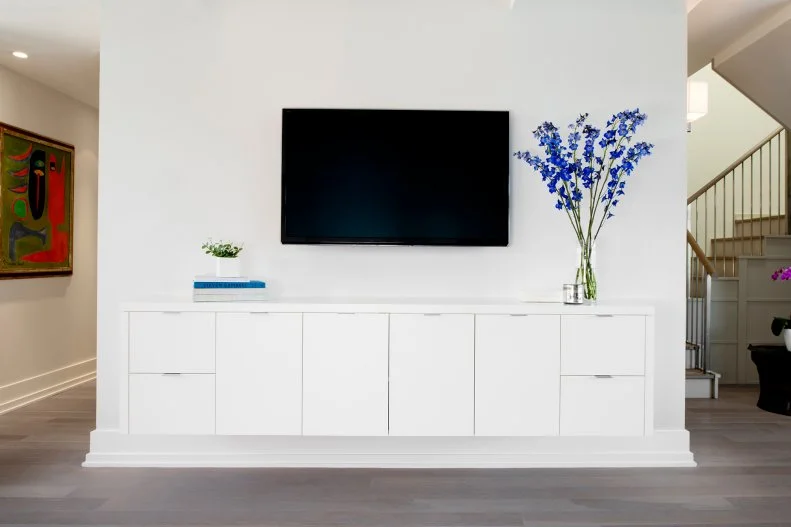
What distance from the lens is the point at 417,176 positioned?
3051 millimetres

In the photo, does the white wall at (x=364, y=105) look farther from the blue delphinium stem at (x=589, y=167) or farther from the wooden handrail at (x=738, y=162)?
the wooden handrail at (x=738, y=162)

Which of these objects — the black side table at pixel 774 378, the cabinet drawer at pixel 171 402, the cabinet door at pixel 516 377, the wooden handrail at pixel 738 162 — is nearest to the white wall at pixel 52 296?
the cabinet drawer at pixel 171 402

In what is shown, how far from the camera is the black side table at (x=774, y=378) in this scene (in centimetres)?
404

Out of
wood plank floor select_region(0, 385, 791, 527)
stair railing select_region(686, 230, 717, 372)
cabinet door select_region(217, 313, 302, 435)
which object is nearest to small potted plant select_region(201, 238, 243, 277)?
cabinet door select_region(217, 313, 302, 435)

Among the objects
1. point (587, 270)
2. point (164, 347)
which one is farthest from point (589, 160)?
point (164, 347)

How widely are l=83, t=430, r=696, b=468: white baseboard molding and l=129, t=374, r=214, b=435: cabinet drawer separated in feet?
0.99

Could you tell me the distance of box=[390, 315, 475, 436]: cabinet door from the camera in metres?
2.74

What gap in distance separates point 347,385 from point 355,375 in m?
0.06

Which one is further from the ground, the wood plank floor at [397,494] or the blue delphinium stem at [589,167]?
the blue delphinium stem at [589,167]

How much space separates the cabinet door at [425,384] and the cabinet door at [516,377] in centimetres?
6

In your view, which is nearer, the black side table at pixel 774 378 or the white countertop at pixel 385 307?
the white countertop at pixel 385 307

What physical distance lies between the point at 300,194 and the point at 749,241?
4.53 m

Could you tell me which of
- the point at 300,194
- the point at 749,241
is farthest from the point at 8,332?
the point at 749,241

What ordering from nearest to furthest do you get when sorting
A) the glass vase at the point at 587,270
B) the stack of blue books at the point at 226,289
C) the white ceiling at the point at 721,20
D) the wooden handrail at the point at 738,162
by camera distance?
the stack of blue books at the point at 226,289 < the glass vase at the point at 587,270 < the white ceiling at the point at 721,20 < the wooden handrail at the point at 738,162
